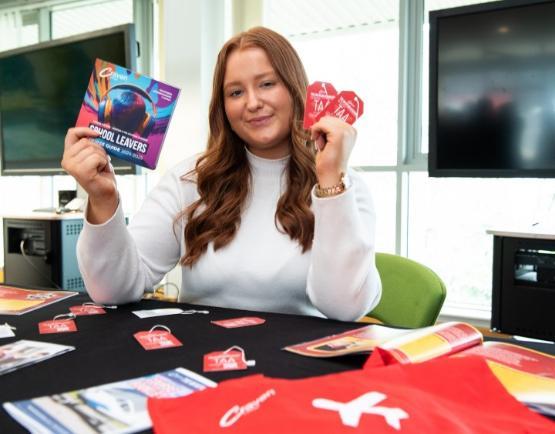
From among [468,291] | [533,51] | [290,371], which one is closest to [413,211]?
[468,291]

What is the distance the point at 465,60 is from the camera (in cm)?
277

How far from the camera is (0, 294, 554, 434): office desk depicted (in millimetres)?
742

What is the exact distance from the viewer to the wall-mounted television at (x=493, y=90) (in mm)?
2582

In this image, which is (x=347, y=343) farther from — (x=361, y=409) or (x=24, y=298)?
(x=24, y=298)

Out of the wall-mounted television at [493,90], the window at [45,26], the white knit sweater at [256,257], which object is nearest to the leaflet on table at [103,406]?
the white knit sweater at [256,257]

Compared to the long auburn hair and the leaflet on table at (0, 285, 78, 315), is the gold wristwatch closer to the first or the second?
the long auburn hair

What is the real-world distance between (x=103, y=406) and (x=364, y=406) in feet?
1.01

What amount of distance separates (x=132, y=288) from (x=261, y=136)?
1.77 ft

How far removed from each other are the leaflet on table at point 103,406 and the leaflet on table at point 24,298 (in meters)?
0.58

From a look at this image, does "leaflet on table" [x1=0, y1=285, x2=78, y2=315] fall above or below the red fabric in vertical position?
below

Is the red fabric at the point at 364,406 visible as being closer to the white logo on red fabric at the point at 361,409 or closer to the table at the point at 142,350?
the white logo on red fabric at the point at 361,409

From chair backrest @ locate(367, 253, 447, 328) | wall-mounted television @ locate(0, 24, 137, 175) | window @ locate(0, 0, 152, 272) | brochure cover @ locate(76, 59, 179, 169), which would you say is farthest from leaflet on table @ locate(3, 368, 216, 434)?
window @ locate(0, 0, 152, 272)

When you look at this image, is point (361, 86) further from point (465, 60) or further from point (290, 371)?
point (290, 371)

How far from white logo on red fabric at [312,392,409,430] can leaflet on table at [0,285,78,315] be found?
849 mm
